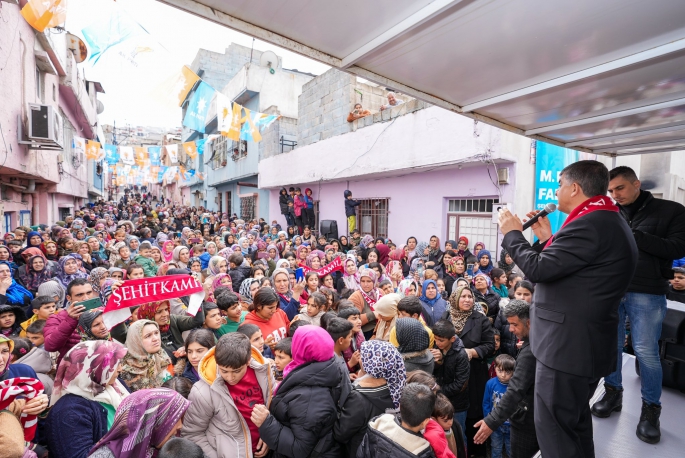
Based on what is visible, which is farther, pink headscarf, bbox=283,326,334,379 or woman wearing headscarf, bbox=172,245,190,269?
woman wearing headscarf, bbox=172,245,190,269

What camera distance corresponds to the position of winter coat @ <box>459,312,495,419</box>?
3.47m

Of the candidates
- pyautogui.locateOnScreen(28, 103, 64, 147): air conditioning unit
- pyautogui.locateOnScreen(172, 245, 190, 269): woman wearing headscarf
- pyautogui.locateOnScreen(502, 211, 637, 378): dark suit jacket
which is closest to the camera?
pyautogui.locateOnScreen(502, 211, 637, 378): dark suit jacket

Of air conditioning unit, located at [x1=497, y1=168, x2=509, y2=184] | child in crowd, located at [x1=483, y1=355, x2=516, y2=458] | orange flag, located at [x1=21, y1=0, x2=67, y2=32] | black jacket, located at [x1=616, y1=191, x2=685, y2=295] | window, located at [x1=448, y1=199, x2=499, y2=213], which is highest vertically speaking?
orange flag, located at [x1=21, y1=0, x2=67, y2=32]

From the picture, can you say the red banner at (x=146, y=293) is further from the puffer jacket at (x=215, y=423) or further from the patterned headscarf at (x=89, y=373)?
the puffer jacket at (x=215, y=423)

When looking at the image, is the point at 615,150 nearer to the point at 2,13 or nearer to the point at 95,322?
the point at 95,322

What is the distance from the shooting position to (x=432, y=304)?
14.9ft

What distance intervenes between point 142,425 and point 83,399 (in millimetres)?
471

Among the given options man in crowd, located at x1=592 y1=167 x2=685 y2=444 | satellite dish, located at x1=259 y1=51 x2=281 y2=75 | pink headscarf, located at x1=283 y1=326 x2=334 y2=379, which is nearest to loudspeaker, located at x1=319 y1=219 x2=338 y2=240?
satellite dish, located at x1=259 y1=51 x2=281 y2=75

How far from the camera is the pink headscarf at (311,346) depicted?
7.27ft

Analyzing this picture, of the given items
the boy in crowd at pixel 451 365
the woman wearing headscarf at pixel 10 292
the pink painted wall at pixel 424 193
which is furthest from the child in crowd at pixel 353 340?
the pink painted wall at pixel 424 193

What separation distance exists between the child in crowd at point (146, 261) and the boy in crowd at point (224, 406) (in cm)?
484

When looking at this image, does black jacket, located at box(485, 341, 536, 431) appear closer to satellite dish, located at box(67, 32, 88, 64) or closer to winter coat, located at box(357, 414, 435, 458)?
winter coat, located at box(357, 414, 435, 458)

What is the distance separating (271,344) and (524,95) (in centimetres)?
310

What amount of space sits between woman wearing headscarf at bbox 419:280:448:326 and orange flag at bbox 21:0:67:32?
5454 mm
